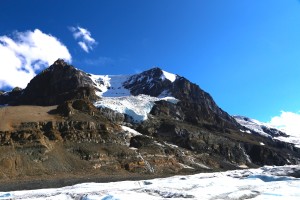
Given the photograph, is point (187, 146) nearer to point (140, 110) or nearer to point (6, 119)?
point (140, 110)

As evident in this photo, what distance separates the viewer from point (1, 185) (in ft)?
260

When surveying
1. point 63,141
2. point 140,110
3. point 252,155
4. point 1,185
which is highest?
point 140,110

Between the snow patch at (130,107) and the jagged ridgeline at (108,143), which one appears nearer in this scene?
the jagged ridgeline at (108,143)

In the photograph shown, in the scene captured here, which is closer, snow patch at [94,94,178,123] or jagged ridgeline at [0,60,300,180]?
jagged ridgeline at [0,60,300,180]

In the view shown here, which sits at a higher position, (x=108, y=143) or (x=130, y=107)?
(x=130, y=107)

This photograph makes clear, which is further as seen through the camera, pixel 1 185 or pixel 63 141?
pixel 63 141

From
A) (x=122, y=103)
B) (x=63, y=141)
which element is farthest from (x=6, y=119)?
(x=122, y=103)

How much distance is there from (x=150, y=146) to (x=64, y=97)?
75.2 metres

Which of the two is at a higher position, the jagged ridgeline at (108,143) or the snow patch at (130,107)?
the snow patch at (130,107)

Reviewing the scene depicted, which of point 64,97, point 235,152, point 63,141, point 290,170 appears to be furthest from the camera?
point 64,97

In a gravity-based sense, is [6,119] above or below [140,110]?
below

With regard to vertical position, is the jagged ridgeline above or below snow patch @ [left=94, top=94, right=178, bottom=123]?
below

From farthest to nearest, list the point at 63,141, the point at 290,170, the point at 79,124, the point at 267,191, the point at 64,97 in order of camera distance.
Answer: the point at 64,97
the point at 79,124
the point at 63,141
the point at 290,170
the point at 267,191

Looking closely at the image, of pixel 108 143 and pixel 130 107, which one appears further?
pixel 130 107
